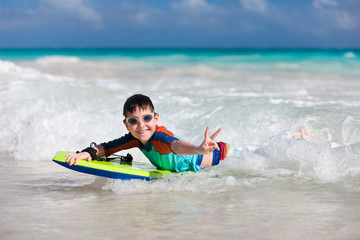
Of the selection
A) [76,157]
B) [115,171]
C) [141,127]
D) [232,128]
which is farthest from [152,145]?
[232,128]

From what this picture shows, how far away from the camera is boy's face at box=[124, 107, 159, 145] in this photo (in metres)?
3.88

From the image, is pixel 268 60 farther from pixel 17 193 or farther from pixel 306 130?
pixel 17 193

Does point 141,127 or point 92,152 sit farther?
point 92,152

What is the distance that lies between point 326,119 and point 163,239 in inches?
167

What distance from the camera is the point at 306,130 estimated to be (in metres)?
5.68

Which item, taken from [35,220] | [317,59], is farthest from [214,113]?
[317,59]

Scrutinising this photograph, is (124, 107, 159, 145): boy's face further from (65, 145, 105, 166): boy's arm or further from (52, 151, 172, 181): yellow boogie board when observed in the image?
(65, 145, 105, 166): boy's arm

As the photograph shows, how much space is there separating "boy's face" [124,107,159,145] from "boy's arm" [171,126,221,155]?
30cm

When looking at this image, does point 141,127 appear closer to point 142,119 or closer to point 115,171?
point 142,119

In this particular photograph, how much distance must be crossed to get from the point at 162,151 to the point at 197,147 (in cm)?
66

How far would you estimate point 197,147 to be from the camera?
3.43 m

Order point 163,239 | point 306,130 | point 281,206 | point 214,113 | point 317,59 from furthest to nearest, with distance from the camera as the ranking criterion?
point 317,59 < point 214,113 < point 306,130 < point 281,206 < point 163,239

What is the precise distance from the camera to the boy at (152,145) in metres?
3.86

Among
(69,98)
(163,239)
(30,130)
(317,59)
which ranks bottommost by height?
(163,239)
